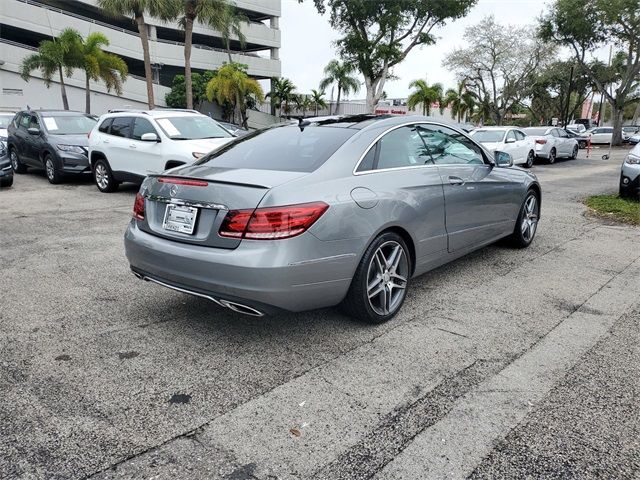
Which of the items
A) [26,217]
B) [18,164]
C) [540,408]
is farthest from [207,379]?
[18,164]

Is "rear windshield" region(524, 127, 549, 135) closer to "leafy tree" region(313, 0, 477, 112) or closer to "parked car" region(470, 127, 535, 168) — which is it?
"parked car" region(470, 127, 535, 168)

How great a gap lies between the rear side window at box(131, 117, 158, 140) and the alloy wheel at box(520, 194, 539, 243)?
23.2 feet

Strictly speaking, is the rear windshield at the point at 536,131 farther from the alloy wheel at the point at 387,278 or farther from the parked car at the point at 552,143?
the alloy wheel at the point at 387,278

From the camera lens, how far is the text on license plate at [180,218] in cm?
353

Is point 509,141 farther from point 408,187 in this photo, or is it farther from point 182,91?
point 182,91

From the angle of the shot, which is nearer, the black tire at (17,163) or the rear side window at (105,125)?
the rear side window at (105,125)

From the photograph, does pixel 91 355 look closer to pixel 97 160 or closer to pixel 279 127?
pixel 279 127

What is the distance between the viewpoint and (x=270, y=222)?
10.7 feet

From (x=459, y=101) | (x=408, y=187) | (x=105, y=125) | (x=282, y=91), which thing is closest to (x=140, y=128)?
(x=105, y=125)

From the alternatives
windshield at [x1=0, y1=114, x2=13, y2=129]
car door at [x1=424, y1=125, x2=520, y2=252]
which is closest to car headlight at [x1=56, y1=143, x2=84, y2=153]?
windshield at [x1=0, y1=114, x2=13, y2=129]

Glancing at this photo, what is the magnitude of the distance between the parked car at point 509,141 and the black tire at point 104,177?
11.1 meters

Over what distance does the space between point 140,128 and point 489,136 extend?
37.8 ft

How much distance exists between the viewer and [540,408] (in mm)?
2832

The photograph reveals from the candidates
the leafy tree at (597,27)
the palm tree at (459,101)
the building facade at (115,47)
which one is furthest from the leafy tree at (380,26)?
the palm tree at (459,101)
